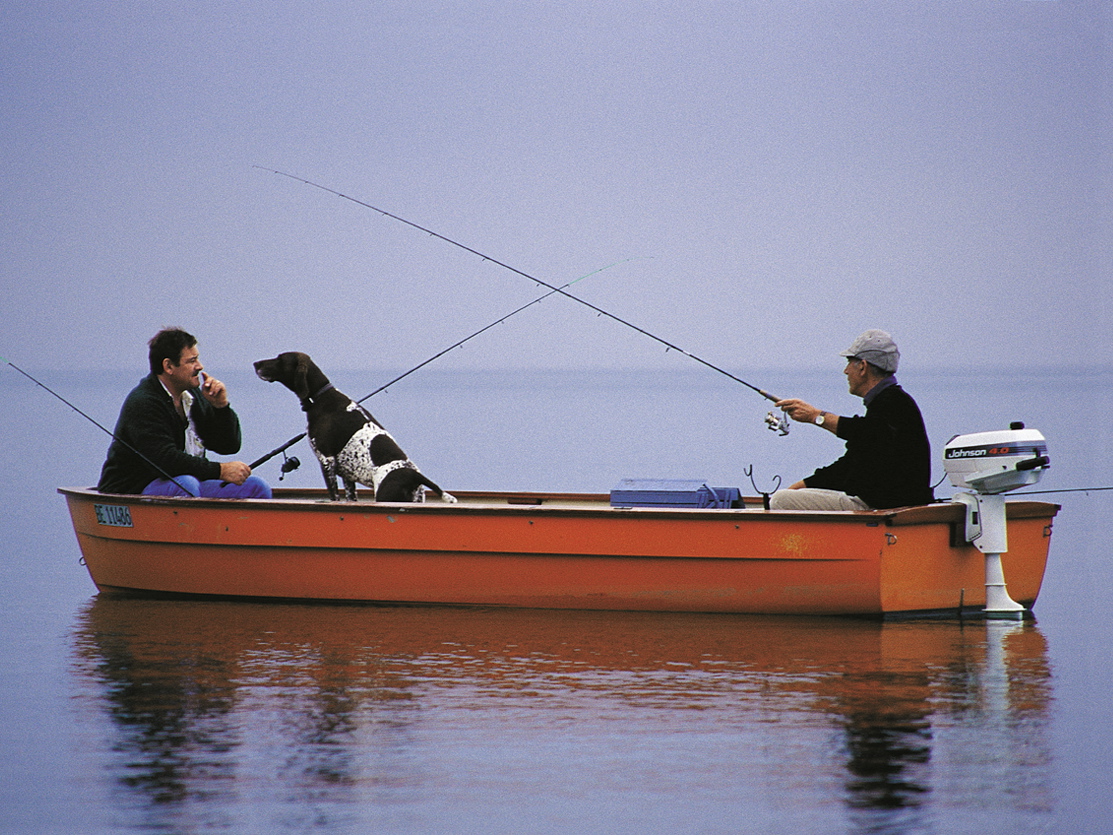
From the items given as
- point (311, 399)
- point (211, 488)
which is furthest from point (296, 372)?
point (211, 488)

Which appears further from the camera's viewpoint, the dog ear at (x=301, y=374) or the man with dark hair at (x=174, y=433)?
the dog ear at (x=301, y=374)

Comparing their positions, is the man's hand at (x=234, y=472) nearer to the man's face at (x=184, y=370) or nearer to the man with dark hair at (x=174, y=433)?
the man with dark hair at (x=174, y=433)

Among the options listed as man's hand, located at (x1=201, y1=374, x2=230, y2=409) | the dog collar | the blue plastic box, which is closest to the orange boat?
the blue plastic box

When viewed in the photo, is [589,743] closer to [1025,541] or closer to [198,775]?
[198,775]

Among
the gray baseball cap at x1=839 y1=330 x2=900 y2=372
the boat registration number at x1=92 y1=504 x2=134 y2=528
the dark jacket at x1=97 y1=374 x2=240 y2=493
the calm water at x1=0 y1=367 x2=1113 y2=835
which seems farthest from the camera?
the boat registration number at x1=92 y1=504 x2=134 y2=528

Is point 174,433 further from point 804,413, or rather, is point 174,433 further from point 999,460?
point 999,460

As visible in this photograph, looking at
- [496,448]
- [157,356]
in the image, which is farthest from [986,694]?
[496,448]

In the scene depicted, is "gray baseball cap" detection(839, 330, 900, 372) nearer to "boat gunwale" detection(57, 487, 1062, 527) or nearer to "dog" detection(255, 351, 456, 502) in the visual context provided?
"boat gunwale" detection(57, 487, 1062, 527)

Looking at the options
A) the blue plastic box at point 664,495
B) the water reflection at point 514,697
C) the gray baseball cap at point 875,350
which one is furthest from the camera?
the blue plastic box at point 664,495

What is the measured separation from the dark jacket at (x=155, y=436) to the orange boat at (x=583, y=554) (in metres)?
0.14

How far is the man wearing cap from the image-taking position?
512cm

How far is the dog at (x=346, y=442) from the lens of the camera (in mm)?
5645

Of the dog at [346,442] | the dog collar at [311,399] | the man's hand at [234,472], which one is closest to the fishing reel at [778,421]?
the dog at [346,442]

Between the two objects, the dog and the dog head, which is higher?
the dog head
